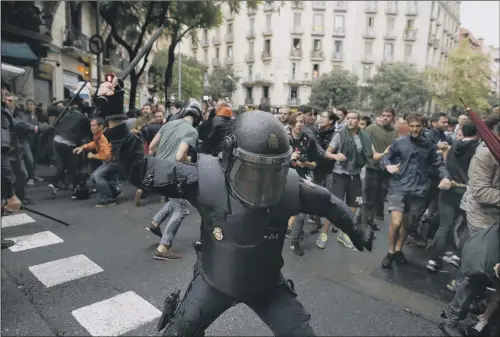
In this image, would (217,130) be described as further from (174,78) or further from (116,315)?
(174,78)

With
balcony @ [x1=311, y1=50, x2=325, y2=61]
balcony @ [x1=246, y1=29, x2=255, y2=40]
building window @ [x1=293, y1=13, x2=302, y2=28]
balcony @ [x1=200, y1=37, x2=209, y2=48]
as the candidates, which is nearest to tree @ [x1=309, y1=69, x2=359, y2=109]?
balcony @ [x1=311, y1=50, x2=325, y2=61]

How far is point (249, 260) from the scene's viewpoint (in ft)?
6.04

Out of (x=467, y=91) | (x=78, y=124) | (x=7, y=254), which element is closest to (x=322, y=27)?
(x=467, y=91)

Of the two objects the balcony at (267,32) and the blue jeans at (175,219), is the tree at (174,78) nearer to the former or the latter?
the balcony at (267,32)

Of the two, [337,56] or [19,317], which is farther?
[337,56]

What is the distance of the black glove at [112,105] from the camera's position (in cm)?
181

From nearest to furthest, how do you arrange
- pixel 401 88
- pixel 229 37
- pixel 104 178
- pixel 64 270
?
pixel 64 270 < pixel 104 178 < pixel 401 88 < pixel 229 37

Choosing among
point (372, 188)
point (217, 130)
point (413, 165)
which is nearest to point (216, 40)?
point (217, 130)

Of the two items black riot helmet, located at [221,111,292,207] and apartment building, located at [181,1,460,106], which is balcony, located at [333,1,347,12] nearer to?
apartment building, located at [181,1,460,106]

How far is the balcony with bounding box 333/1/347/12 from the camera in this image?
47.5 meters

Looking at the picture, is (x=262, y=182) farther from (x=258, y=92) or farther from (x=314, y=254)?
(x=258, y=92)

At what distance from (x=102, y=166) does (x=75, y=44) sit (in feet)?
47.3

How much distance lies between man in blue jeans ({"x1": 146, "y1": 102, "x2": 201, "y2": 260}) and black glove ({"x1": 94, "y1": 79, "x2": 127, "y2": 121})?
2.40 m

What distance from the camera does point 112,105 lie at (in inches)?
72.6
